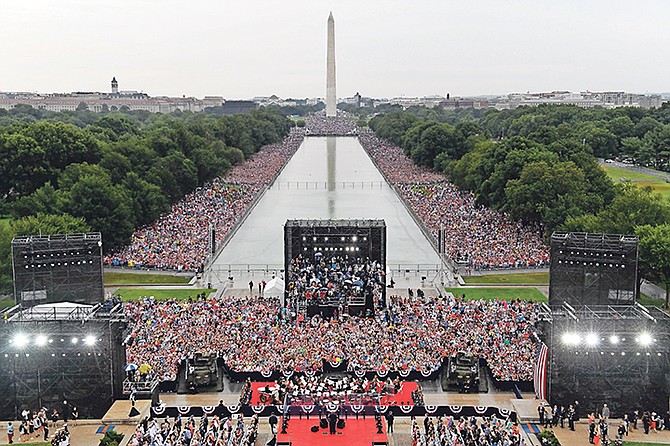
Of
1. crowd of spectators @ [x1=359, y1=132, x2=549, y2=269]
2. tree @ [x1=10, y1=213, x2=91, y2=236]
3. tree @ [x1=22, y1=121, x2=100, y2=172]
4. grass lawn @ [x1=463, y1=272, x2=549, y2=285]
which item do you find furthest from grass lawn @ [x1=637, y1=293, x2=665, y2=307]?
tree @ [x1=22, y1=121, x2=100, y2=172]

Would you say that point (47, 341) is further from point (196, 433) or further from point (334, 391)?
point (334, 391)

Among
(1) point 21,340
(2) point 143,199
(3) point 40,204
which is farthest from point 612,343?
(2) point 143,199

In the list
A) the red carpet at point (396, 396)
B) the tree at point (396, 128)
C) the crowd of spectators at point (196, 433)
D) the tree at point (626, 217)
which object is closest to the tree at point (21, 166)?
the red carpet at point (396, 396)

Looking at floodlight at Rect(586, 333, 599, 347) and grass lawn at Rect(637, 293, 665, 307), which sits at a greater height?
floodlight at Rect(586, 333, 599, 347)

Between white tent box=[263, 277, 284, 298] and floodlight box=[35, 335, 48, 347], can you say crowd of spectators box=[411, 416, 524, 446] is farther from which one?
white tent box=[263, 277, 284, 298]

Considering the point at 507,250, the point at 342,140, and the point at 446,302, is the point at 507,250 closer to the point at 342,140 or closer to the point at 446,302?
the point at 446,302

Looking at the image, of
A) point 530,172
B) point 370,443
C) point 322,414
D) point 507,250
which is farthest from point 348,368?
point 530,172

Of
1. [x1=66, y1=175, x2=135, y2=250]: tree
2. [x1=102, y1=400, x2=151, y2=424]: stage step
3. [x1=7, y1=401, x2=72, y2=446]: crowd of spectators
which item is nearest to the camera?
[x1=7, y1=401, x2=72, y2=446]: crowd of spectators
